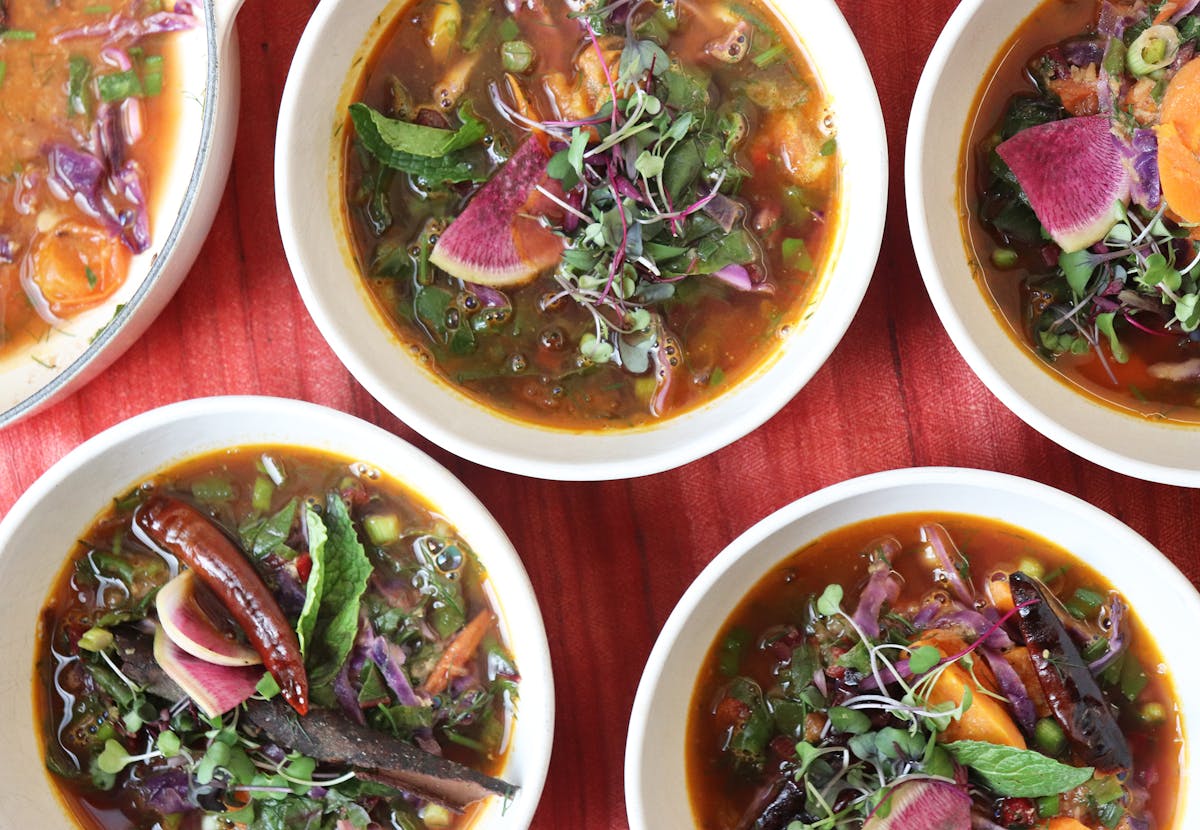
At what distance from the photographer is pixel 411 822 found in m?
2.62

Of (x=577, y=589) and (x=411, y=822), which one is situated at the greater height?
(x=577, y=589)

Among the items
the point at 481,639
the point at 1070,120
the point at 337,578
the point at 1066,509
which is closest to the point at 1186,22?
the point at 1070,120

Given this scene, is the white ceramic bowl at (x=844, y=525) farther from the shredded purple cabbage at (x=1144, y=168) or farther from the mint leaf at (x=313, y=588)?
the mint leaf at (x=313, y=588)

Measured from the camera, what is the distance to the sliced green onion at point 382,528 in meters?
2.60

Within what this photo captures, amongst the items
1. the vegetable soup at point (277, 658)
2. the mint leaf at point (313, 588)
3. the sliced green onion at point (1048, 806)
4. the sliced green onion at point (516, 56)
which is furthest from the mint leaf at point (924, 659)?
the sliced green onion at point (516, 56)

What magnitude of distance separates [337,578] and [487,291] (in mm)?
805

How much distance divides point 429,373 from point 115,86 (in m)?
1.17

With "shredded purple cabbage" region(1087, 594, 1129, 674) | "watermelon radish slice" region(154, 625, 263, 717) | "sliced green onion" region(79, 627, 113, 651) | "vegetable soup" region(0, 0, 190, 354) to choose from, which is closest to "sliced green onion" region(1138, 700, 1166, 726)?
"shredded purple cabbage" region(1087, 594, 1129, 674)

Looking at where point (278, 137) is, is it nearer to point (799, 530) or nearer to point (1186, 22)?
point (799, 530)

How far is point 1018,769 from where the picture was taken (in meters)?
2.39

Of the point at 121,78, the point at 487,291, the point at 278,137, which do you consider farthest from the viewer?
the point at 121,78

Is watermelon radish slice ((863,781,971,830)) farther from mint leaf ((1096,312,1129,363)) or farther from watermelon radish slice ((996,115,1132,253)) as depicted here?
watermelon radish slice ((996,115,1132,253))

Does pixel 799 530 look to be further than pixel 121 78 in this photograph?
No

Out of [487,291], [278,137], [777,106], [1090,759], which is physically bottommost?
[1090,759]
